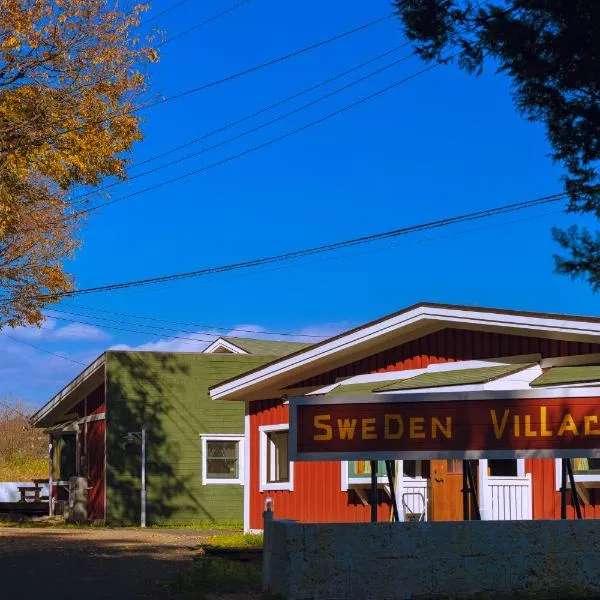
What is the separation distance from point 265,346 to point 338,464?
43.2 ft

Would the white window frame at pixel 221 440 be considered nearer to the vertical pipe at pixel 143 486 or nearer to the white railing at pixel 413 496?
the vertical pipe at pixel 143 486

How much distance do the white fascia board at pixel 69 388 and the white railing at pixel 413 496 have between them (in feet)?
37.8

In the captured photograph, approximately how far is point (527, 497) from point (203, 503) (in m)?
12.8

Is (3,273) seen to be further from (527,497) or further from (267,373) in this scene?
(527,497)

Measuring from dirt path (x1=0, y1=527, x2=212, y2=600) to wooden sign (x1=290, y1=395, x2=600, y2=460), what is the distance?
8.65 feet

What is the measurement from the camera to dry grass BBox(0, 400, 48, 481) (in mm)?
54938

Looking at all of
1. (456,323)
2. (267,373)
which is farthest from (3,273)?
(456,323)

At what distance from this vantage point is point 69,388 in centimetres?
3231

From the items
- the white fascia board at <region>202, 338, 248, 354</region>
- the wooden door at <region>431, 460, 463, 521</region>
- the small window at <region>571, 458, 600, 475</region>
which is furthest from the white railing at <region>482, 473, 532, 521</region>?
the white fascia board at <region>202, 338, 248, 354</region>

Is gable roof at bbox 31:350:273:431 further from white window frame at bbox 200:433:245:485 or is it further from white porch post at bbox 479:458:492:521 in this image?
white porch post at bbox 479:458:492:521

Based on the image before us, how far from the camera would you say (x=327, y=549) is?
11672 millimetres

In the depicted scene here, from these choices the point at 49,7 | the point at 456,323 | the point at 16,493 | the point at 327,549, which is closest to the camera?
the point at 327,549

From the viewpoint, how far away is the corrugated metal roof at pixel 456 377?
61.4 feet

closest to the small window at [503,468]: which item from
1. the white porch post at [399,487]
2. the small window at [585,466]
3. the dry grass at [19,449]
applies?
the small window at [585,466]
